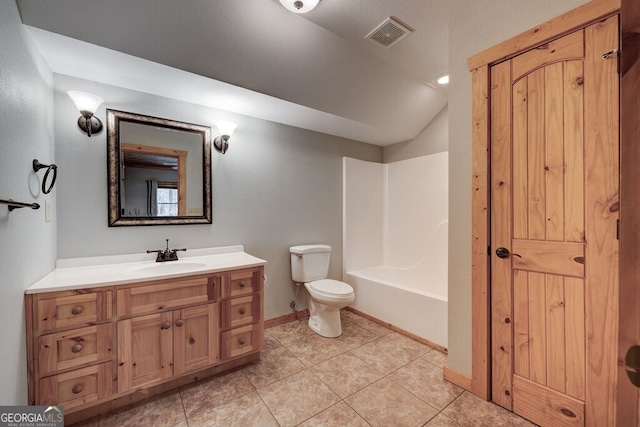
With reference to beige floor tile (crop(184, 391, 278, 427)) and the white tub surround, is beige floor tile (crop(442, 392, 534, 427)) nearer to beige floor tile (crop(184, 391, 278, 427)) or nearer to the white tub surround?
the white tub surround

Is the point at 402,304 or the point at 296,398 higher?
the point at 402,304

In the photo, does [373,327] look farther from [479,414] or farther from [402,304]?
[479,414]

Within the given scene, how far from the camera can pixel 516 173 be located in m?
1.53

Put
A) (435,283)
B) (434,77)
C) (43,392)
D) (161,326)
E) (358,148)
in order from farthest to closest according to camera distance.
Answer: (358,148) → (435,283) → (434,77) → (161,326) → (43,392)

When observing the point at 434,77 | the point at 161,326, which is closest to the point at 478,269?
the point at 434,77

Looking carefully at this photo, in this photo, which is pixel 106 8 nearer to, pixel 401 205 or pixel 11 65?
pixel 11 65

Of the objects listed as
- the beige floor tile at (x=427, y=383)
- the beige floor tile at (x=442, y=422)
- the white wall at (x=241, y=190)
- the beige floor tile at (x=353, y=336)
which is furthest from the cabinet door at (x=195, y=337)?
the beige floor tile at (x=442, y=422)

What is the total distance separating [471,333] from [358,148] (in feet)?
7.75

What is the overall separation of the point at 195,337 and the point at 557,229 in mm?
2290

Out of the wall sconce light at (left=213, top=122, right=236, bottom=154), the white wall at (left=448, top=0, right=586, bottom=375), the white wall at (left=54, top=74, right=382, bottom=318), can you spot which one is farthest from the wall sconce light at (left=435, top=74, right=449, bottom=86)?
the wall sconce light at (left=213, top=122, right=236, bottom=154)

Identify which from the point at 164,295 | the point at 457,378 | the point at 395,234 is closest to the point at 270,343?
the point at 164,295

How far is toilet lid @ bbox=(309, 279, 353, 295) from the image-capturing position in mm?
2389

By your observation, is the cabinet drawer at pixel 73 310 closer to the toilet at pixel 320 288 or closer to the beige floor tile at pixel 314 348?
the beige floor tile at pixel 314 348

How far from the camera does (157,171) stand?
2.09 metres
